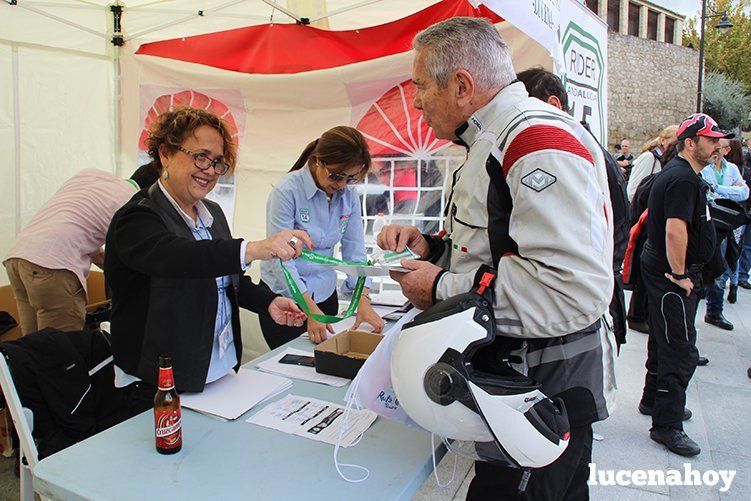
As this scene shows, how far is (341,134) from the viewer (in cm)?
251

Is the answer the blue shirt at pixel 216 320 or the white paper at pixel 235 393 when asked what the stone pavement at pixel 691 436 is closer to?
the white paper at pixel 235 393

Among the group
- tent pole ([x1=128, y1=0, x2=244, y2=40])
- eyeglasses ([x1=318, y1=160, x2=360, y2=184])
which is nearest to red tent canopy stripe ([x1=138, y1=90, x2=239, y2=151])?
tent pole ([x1=128, y1=0, x2=244, y2=40])

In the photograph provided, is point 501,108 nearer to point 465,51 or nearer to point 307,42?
point 465,51

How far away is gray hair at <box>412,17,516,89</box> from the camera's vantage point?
122cm

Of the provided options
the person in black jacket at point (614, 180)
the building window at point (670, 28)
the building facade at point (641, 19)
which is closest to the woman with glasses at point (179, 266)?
the person in black jacket at point (614, 180)

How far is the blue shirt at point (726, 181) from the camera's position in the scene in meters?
4.93

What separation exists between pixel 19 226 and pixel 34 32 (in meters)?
1.59

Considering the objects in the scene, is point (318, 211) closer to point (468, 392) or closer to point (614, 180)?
point (614, 180)

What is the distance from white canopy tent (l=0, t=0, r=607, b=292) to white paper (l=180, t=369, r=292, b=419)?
259 centimetres

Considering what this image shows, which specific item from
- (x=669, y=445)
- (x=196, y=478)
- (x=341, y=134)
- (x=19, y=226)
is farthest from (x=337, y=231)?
(x=19, y=226)

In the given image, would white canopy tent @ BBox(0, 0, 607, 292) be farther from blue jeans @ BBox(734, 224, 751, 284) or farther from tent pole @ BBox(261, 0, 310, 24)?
blue jeans @ BBox(734, 224, 751, 284)

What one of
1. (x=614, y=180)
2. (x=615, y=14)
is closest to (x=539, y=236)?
(x=614, y=180)

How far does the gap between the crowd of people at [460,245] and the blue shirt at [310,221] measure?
1 cm

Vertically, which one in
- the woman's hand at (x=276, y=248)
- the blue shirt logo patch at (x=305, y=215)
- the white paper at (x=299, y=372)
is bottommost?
the white paper at (x=299, y=372)
